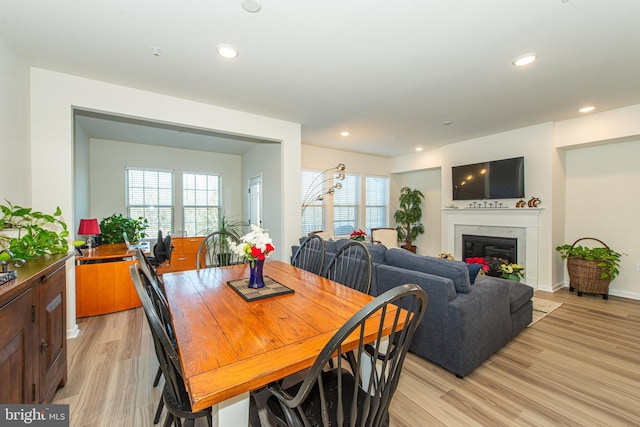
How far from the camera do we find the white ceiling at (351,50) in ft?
6.22

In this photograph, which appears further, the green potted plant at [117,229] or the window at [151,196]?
the window at [151,196]

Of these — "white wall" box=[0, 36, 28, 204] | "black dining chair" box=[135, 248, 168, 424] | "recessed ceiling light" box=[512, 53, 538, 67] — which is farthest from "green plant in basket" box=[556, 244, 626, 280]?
"white wall" box=[0, 36, 28, 204]

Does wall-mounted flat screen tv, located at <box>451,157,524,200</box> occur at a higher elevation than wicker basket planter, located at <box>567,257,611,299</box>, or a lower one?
higher

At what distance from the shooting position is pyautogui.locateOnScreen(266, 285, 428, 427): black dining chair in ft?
2.65

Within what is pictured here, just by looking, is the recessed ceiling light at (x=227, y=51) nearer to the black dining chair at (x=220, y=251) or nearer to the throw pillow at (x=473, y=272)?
the black dining chair at (x=220, y=251)

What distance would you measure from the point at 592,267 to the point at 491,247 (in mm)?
1355

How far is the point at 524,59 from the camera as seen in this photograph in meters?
2.50

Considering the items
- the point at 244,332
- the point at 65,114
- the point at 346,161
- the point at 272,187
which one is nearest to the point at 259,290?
the point at 244,332

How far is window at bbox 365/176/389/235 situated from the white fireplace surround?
1757 mm

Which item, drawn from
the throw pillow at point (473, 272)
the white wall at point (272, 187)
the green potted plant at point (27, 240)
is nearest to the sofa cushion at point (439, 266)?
the throw pillow at point (473, 272)

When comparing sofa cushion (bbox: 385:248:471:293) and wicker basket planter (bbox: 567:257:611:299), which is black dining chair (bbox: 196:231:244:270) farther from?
wicker basket planter (bbox: 567:257:611:299)

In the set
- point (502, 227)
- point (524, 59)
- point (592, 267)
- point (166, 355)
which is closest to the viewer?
point (166, 355)

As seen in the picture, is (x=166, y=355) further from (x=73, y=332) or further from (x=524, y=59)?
(x=524, y=59)

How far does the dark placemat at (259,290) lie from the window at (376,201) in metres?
5.23
